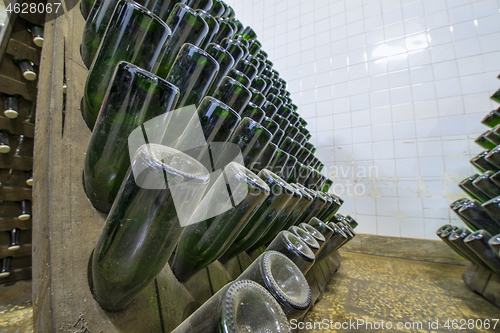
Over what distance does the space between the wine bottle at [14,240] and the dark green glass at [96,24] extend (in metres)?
0.61

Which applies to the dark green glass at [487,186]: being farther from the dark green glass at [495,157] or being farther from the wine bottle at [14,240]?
the wine bottle at [14,240]

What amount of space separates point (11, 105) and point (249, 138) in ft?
1.82

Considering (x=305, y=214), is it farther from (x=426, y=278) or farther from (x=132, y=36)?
(x=426, y=278)

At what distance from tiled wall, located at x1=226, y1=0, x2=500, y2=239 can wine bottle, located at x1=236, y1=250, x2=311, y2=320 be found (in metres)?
1.79

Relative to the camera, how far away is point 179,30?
338 millimetres

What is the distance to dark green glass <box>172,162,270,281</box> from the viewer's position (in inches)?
10.5

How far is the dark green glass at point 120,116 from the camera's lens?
0.21 meters

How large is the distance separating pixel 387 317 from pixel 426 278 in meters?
0.58

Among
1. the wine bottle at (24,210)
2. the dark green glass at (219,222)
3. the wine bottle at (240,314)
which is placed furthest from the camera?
the wine bottle at (24,210)

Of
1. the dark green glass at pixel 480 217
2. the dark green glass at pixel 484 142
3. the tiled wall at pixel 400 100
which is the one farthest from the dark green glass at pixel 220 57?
the tiled wall at pixel 400 100

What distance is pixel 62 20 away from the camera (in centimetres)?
Result: 34

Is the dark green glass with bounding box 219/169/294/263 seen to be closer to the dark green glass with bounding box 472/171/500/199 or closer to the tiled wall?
the dark green glass with bounding box 472/171/500/199

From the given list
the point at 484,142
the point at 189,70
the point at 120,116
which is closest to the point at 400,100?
the point at 484,142

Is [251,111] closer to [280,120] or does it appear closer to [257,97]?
[257,97]
